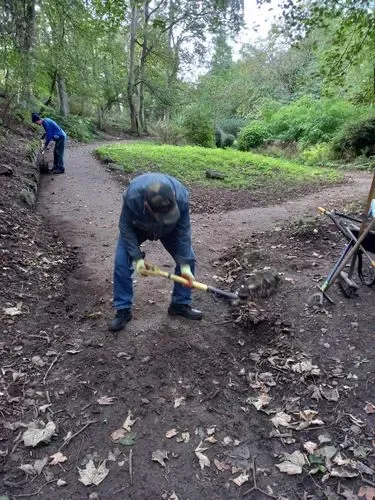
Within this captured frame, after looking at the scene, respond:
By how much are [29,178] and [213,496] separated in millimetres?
8243

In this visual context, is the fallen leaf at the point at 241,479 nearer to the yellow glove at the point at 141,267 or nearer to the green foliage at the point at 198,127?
the yellow glove at the point at 141,267

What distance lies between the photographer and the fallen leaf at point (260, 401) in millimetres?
3205

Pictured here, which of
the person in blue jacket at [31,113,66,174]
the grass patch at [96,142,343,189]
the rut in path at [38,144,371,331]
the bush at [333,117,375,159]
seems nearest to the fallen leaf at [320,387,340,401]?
the rut in path at [38,144,371,331]

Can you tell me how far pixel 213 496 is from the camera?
2.51 meters

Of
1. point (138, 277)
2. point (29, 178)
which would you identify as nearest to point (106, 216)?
point (29, 178)

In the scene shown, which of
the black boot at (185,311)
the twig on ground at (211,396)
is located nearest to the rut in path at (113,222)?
the black boot at (185,311)

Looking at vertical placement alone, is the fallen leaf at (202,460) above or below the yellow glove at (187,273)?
below

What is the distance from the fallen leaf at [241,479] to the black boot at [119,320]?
6.16ft

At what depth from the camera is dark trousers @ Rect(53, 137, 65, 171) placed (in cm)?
1091

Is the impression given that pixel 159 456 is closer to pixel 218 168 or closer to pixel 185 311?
pixel 185 311

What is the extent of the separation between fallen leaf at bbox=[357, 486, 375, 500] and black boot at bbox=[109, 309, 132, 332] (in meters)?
2.48

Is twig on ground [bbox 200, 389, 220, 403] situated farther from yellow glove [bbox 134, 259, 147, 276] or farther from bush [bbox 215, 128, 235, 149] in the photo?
bush [bbox 215, 128, 235, 149]

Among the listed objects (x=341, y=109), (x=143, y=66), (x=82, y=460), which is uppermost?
(x=143, y=66)

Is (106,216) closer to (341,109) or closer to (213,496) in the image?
(213,496)
